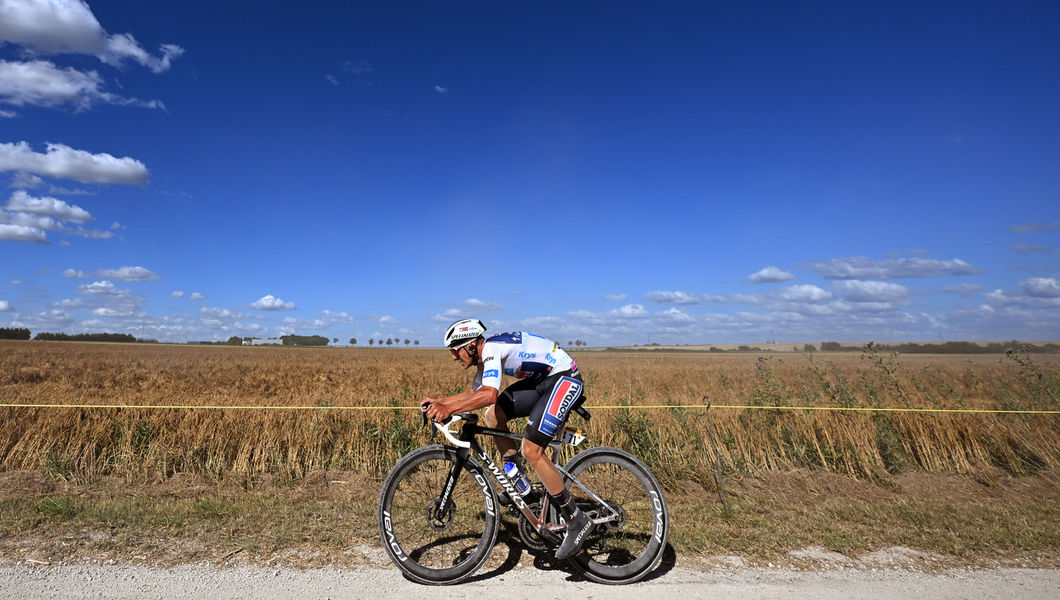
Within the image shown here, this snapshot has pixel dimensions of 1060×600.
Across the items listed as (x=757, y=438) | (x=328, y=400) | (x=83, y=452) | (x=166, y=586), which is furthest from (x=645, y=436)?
(x=83, y=452)

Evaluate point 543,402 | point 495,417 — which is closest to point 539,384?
point 543,402

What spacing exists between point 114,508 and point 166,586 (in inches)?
95.5

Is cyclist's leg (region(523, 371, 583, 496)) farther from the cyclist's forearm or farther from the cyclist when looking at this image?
the cyclist's forearm

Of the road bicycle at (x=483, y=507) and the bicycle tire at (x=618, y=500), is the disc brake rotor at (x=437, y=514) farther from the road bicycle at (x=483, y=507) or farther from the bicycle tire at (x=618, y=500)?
the bicycle tire at (x=618, y=500)

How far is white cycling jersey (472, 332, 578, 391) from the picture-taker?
451 centimetres

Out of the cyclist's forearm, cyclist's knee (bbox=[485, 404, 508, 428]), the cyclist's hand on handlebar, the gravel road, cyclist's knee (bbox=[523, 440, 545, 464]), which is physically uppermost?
the cyclist's forearm

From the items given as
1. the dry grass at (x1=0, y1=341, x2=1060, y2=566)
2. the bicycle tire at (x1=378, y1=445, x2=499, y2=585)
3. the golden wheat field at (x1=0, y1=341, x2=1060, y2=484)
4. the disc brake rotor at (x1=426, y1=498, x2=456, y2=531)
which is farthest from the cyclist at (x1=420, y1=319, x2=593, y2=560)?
the golden wheat field at (x1=0, y1=341, x2=1060, y2=484)

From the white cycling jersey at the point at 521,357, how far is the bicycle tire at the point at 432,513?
0.76m

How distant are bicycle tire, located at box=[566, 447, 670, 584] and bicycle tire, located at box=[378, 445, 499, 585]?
2.47 ft

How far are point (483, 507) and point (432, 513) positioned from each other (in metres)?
0.42

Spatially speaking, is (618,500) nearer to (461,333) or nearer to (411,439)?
(461,333)

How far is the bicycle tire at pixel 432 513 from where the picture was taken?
15.3 ft

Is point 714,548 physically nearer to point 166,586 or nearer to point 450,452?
point 450,452

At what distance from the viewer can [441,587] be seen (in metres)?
4.56
